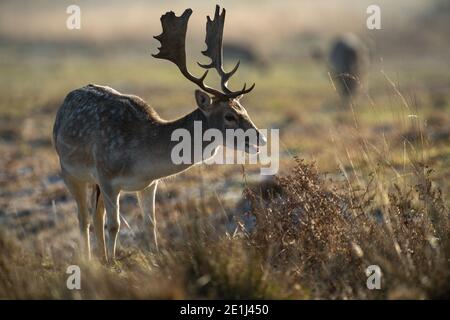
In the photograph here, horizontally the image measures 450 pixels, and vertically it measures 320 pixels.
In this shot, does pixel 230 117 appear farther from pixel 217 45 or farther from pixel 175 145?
pixel 217 45

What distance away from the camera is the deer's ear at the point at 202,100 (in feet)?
29.3

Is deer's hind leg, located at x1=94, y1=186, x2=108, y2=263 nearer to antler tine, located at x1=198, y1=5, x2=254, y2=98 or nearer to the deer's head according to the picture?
the deer's head

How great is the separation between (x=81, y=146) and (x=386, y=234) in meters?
4.09

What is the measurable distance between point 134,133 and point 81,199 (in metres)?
1.49

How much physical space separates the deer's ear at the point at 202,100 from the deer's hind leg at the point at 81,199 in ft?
7.35

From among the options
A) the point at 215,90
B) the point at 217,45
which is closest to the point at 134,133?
the point at 215,90

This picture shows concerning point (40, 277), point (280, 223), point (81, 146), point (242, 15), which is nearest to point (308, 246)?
point (280, 223)

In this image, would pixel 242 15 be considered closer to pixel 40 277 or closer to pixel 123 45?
pixel 123 45

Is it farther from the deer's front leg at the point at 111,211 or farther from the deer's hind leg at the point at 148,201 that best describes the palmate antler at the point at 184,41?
the deer's front leg at the point at 111,211

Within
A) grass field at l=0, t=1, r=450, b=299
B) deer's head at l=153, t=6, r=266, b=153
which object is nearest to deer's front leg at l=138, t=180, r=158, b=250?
grass field at l=0, t=1, r=450, b=299

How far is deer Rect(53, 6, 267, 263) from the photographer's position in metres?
9.09

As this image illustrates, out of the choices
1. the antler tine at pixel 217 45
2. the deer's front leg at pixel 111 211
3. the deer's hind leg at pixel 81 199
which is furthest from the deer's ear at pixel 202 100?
the deer's hind leg at pixel 81 199
